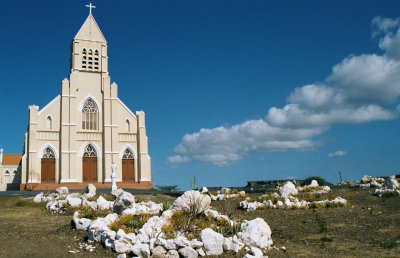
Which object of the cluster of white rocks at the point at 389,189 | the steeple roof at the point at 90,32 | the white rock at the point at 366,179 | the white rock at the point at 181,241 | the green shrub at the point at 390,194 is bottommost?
the white rock at the point at 181,241

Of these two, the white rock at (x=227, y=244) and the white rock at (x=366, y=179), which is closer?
the white rock at (x=227, y=244)

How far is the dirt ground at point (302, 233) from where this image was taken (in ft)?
33.0

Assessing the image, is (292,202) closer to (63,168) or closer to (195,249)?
(195,249)

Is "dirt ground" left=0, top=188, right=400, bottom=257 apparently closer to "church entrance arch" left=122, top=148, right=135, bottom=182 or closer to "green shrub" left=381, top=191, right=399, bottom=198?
"green shrub" left=381, top=191, right=399, bottom=198

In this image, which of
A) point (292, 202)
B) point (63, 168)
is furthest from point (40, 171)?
point (292, 202)

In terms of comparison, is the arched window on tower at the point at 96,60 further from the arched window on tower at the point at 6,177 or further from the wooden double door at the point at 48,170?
the arched window on tower at the point at 6,177

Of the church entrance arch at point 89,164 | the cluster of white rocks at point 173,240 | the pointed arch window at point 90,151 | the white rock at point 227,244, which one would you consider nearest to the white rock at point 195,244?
the cluster of white rocks at point 173,240

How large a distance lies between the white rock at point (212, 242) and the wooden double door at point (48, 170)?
33513mm

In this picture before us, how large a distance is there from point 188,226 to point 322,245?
3710mm

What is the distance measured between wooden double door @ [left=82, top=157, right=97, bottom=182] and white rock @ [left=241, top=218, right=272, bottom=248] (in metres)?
33.0

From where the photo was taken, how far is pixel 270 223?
13.8 m

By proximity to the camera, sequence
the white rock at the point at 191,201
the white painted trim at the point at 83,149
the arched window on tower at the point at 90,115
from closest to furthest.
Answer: the white rock at the point at 191,201 < the white painted trim at the point at 83,149 < the arched window on tower at the point at 90,115

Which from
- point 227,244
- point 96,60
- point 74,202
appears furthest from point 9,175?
point 227,244

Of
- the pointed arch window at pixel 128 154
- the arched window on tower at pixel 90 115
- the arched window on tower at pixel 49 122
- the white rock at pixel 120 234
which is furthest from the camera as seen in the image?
the pointed arch window at pixel 128 154
